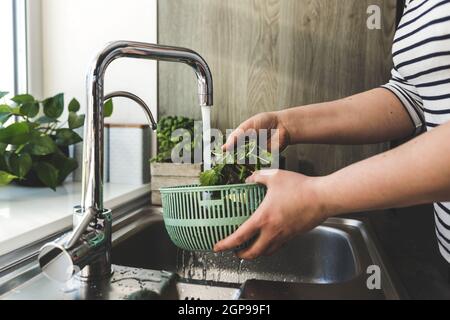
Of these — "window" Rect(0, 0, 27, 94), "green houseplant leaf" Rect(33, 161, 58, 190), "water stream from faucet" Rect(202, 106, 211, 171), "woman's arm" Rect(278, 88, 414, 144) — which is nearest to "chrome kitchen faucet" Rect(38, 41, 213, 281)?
"water stream from faucet" Rect(202, 106, 211, 171)

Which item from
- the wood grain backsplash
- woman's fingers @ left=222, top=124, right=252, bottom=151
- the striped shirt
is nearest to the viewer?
the striped shirt

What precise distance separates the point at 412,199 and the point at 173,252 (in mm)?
699

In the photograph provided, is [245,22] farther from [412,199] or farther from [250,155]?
[412,199]

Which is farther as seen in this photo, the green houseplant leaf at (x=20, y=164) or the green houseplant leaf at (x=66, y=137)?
the green houseplant leaf at (x=66, y=137)

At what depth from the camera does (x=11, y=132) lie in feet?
3.66

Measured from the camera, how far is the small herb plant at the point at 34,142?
3.70ft

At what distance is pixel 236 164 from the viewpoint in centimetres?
90

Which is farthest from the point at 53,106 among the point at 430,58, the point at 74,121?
the point at 430,58

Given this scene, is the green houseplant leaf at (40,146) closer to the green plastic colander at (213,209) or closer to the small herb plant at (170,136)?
the small herb plant at (170,136)

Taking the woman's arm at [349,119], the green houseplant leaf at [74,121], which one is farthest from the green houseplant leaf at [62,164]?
the woman's arm at [349,119]

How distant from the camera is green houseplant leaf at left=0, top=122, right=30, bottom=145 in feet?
3.64

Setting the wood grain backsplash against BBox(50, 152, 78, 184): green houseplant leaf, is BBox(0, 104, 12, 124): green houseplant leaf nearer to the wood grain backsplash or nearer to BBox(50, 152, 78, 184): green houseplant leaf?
BBox(50, 152, 78, 184): green houseplant leaf

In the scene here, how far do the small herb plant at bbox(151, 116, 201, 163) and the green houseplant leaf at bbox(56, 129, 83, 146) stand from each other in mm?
234

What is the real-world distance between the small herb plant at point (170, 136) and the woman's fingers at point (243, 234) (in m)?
0.58
